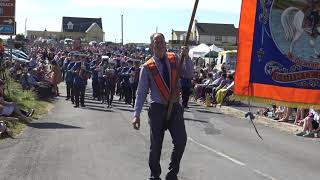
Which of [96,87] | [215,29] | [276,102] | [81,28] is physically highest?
[215,29]

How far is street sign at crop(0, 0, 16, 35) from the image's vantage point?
2255cm

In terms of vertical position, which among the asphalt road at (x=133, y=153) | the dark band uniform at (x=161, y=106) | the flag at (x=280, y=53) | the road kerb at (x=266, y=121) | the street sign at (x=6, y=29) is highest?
the street sign at (x=6, y=29)

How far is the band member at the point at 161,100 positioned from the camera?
26.8 ft

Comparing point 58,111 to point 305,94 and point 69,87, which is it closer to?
point 69,87

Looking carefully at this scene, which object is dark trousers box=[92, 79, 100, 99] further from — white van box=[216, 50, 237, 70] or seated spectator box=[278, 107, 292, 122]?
white van box=[216, 50, 237, 70]

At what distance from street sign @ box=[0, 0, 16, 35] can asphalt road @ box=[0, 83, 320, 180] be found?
5.18 metres

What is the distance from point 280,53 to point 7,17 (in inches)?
687

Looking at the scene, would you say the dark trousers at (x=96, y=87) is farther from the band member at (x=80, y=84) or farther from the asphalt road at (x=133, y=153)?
the asphalt road at (x=133, y=153)

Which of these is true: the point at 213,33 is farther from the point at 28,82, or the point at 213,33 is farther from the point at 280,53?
the point at 280,53

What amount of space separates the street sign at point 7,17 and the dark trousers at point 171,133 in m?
15.5

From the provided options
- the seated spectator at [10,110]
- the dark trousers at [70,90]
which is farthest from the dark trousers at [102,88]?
the seated spectator at [10,110]

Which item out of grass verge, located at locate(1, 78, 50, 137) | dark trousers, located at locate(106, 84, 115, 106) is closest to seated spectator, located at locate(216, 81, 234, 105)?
dark trousers, located at locate(106, 84, 115, 106)

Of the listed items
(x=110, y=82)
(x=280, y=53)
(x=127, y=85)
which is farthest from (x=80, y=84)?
(x=280, y=53)

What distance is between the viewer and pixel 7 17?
74.4ft
